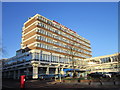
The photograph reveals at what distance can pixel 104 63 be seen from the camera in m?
66.6

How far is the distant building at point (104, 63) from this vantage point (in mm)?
61631

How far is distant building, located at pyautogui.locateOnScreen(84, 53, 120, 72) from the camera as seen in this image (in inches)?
2426

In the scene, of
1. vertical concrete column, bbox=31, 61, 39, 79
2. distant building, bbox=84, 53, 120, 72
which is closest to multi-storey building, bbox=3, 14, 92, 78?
vertical concrete column, bbox=31, 61, 39, 79

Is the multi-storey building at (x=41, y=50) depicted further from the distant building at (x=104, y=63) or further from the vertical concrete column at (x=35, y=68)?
the distant building at (x=104, y=63)

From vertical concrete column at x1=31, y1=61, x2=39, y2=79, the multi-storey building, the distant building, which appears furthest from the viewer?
the distant building

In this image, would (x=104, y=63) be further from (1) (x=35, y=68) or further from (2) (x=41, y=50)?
(1) (x=35, y=68)

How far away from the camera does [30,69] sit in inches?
2112

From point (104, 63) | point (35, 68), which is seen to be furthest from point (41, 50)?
point (104, 63)

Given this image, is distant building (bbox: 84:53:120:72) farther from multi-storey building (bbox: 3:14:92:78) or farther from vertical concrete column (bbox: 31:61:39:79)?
vertical concrete column (bbox: 31:61:39:79)

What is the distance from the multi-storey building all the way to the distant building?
6707 mm

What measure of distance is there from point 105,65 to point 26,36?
1529 inches

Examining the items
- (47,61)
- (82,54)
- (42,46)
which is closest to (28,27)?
(42,46)

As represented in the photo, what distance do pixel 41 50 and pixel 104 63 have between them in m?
31.9

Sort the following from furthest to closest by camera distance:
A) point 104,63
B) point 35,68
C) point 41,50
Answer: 1. point 104,63
2. point 41,50
3. point 35,68
